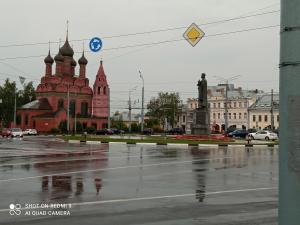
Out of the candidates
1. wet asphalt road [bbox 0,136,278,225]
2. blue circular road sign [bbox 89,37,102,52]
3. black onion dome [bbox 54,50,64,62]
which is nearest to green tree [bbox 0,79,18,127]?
black onion dome [bbox 54,50,64,62]

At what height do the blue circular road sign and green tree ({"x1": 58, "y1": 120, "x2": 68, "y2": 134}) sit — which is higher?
the blue circular road sign

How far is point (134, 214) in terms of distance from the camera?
8250 mm

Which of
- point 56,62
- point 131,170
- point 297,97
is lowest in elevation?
point 131,170

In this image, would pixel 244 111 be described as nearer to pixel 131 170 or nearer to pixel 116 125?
Result: pixel 116 125

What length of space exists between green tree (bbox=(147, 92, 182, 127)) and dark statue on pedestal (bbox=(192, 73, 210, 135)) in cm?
8572

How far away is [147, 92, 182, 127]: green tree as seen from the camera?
134 m

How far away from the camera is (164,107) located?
133 m

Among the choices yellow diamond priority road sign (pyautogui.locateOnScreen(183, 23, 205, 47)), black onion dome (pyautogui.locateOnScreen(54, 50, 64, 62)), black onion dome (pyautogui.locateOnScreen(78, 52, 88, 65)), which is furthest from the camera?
black onion dome (pyautogui.locateOnScreen(78, 52, 88, 65))

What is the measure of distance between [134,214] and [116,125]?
110374mm

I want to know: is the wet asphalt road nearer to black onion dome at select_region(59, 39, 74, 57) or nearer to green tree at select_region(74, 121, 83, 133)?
green tree at select_region(74, 121, 83, 133)

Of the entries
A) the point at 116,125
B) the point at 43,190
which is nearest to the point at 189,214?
the point at 43,190

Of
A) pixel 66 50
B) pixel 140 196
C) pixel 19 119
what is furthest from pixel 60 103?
pixel 140 196

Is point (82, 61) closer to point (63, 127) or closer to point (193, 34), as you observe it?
point (63, 127)
